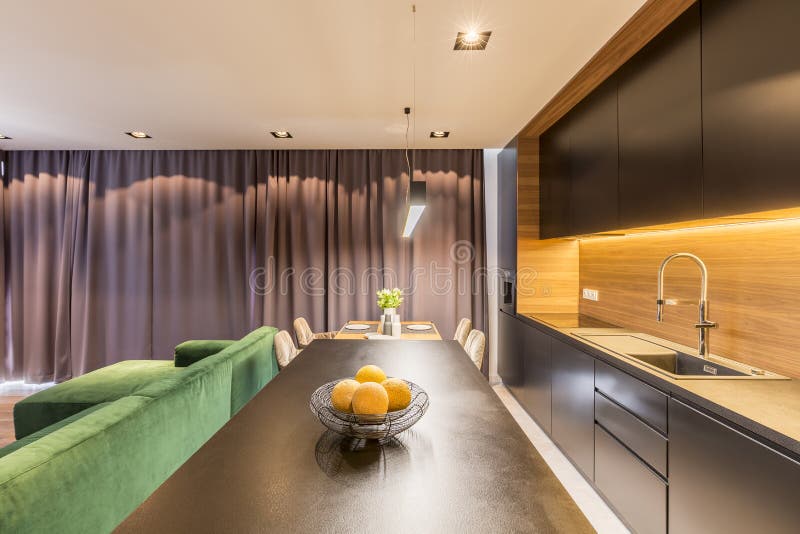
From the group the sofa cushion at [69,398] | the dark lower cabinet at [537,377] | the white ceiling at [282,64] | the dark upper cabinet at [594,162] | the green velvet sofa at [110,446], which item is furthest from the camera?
the dark lower cabinet at [537,377]

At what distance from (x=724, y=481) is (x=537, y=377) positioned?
165cm

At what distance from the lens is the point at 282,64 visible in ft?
7.34

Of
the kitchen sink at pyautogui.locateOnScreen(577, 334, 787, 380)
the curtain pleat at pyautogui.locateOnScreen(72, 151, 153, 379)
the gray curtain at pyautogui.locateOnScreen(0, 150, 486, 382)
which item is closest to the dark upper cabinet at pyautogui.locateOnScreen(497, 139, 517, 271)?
the gray curtain at pyautogui.locateOnScreen(0, 150, 486, 382)

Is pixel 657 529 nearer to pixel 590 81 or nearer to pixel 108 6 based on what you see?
pixel 590 81

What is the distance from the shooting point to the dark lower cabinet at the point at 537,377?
8.95 feet

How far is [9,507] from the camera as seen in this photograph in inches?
35.8

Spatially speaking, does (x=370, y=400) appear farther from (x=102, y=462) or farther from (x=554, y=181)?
(x=554, y=181)

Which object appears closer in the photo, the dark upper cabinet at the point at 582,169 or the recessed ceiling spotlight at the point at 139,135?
the dark upper cabinet at the point at 582,169

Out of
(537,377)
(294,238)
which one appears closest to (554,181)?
(537,377)

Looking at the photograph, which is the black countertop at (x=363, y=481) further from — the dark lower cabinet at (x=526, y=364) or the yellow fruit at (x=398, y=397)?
the dark lower cabinet at (x=526, y=364)

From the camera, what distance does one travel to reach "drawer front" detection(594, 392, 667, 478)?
155 centimetres

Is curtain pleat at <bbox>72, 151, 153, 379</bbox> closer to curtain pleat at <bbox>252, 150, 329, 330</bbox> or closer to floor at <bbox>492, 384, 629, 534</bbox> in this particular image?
curtain pleat at <bbox>252, 150, 329, 330</bbox>

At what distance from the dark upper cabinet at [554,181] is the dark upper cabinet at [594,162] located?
0.07 meters

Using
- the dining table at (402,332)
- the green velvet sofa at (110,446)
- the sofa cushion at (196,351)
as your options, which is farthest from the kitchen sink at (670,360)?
the sofa cushion at (196,351)
